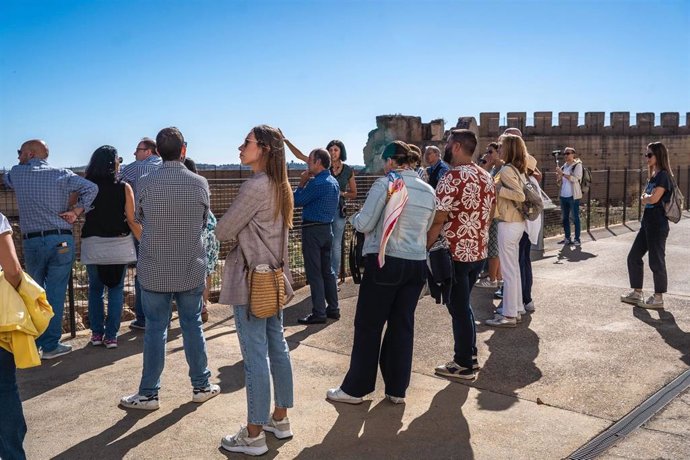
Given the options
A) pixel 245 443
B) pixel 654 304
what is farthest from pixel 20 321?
pixel 654 304

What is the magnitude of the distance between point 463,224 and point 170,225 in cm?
218

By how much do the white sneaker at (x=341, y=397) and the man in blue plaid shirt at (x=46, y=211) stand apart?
8.49 ft

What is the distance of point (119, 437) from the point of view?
4.14 meters

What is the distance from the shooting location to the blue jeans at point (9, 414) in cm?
329

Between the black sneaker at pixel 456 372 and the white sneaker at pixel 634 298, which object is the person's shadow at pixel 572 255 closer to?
the white sneaker at pixel 634 298

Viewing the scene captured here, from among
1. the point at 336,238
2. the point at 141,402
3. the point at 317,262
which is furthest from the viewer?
the point at 336,238

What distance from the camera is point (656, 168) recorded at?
709 centimetres

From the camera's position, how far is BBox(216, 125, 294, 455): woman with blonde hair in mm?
3816

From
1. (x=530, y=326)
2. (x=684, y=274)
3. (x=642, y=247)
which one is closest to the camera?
(x=530, y=326)

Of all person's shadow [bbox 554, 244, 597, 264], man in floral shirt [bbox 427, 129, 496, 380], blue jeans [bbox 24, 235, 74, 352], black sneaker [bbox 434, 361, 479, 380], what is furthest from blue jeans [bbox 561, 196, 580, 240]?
blue jeans [bbox 24, 235, 74, 352]

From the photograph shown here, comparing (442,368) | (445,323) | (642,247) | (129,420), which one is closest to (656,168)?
(642,247)

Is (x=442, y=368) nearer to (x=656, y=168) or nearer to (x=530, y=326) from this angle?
(x=530, y=326)

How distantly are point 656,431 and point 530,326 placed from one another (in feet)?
8.36

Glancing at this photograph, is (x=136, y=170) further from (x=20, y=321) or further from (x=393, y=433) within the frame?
(x=393, y=433)
